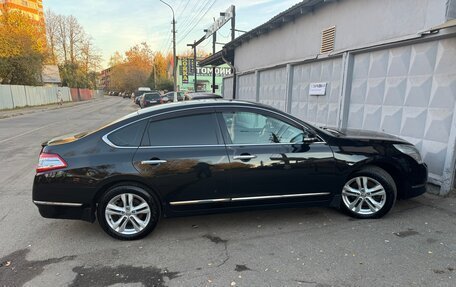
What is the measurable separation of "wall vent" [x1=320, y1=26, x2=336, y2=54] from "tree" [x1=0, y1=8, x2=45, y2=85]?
31.7m

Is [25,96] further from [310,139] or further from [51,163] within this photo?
[310,139]

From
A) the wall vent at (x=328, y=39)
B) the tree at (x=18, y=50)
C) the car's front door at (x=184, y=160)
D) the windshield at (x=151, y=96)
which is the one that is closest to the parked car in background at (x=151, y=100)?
the windshield at (x=151, y=96)

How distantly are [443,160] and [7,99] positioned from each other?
31745 mm

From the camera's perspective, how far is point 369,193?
13.7 feet

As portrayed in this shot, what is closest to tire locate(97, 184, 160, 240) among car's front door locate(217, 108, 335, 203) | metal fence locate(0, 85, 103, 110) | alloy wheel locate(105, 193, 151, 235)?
alloy wheel locate(105, 193, 151, 235)

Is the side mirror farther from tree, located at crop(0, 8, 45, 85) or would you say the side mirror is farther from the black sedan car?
tree, located at crop(0, 8, 45, 85)

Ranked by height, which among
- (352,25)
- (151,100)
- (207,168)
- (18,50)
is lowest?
(151,100)

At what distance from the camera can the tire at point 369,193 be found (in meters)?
4.14

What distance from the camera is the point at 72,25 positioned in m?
58.5

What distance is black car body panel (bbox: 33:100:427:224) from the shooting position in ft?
11.6

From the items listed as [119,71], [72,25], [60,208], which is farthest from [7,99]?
[119,71]

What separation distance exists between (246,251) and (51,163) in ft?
7.86

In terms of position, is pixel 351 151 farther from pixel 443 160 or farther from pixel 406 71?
pixel 406 71

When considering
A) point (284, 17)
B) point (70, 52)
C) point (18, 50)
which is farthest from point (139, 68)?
point (284, 17)
